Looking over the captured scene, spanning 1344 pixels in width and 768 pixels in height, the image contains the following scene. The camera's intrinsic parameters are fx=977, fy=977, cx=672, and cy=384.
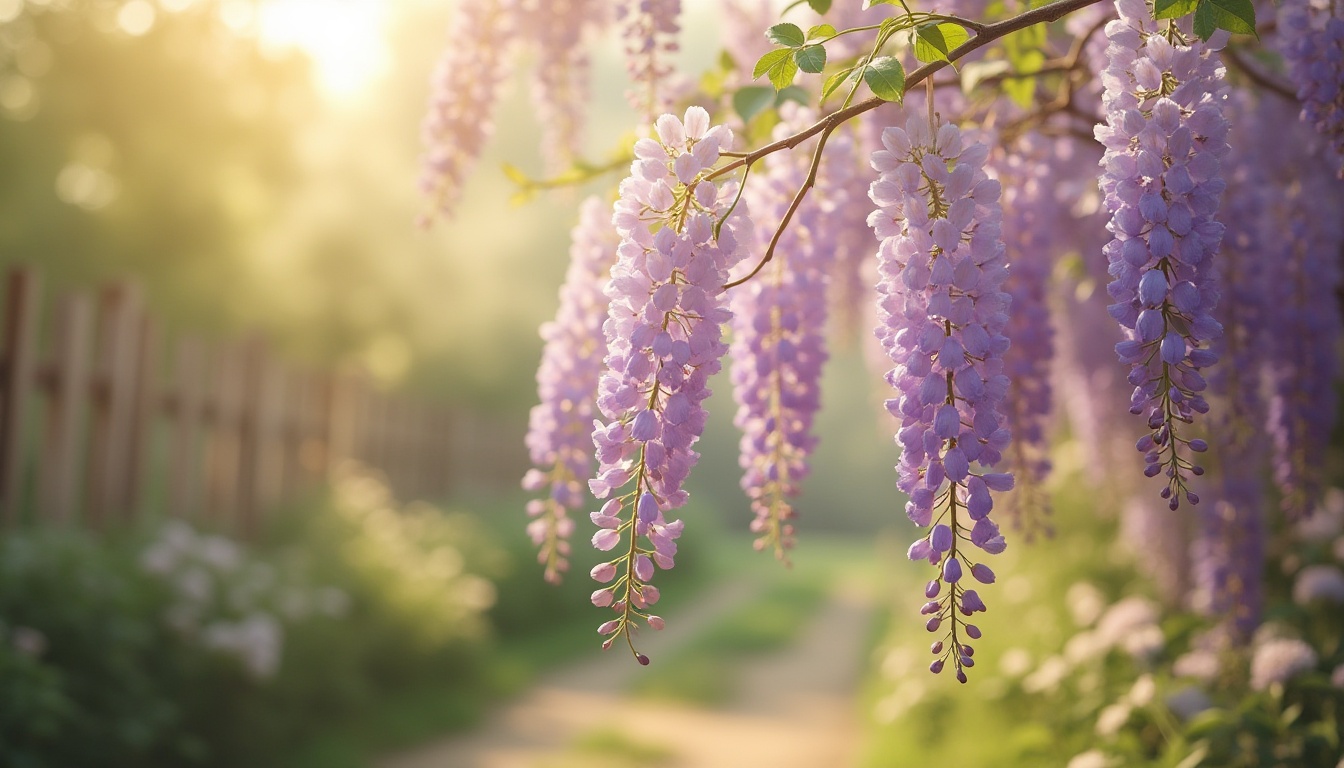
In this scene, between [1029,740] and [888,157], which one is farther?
[1029,740]

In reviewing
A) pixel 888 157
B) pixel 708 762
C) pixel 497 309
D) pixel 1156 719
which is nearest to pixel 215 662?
pixel 708 762

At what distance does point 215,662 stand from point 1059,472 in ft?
17.1

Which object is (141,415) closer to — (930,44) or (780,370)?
(780,370)

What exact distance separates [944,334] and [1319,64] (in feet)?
3.37

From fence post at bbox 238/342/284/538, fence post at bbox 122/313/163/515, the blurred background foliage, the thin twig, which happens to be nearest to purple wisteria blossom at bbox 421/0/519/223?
the thin twig

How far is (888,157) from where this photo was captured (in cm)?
134

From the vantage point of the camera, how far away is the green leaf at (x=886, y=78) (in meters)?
1.27

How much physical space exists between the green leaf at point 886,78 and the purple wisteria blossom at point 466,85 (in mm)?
1453

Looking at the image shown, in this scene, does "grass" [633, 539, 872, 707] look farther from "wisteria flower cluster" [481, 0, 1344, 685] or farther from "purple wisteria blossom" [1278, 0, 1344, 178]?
"purple wisteria blossom" [1278, 0, 1344, 178]

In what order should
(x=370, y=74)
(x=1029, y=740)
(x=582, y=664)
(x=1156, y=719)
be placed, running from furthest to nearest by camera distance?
1. (x=370, y=74)
2. (x=582, y=664)
3. (x=1029, y=740)
4. (x=1156, y=719)

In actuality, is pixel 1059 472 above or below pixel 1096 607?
above

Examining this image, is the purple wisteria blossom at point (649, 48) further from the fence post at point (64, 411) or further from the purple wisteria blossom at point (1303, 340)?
the fence post at point (64, 411)

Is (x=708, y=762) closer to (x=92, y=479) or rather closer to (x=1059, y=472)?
(x=1059, y=472)

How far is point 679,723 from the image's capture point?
615cm
